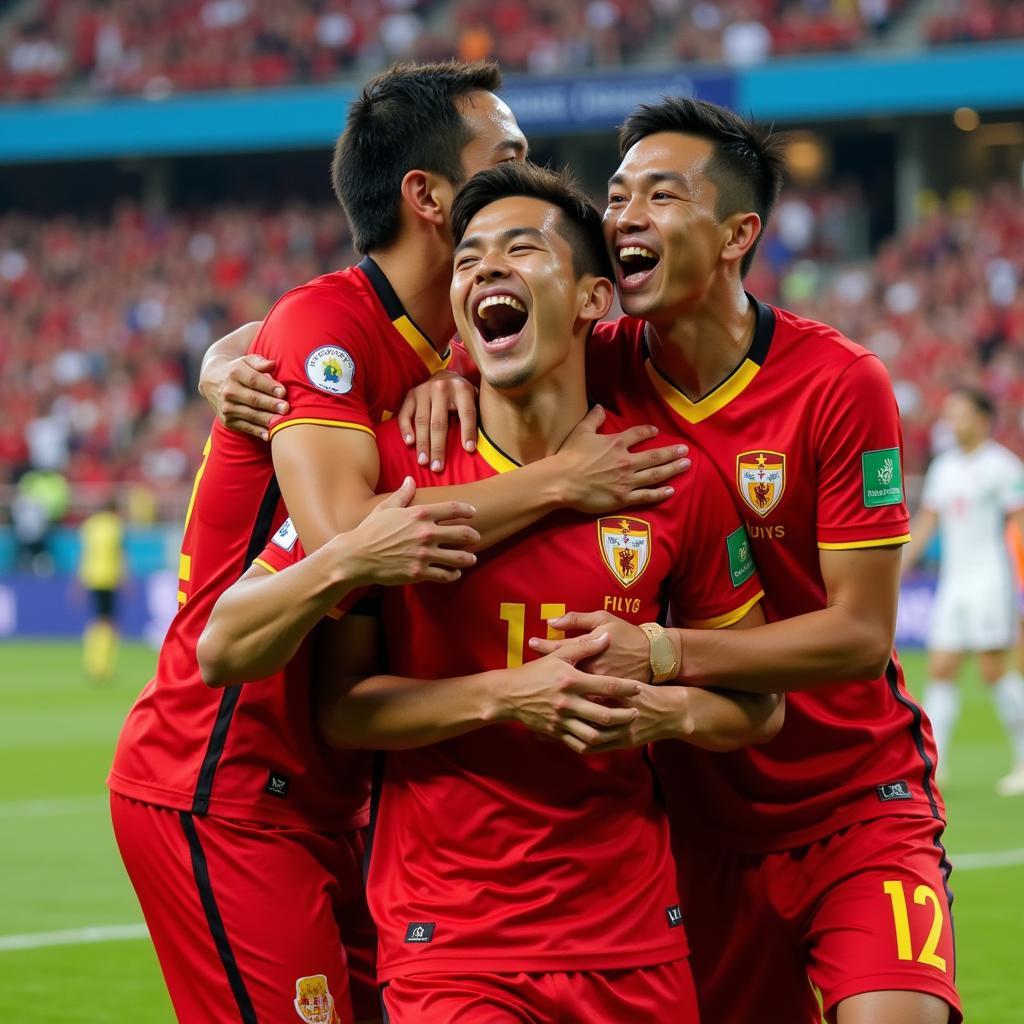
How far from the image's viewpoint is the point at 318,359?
3.95 m

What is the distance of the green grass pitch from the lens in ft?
22.4

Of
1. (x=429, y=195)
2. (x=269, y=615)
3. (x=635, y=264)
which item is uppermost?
(x=429, y=195)

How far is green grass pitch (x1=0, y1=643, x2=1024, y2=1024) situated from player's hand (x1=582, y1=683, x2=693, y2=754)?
328 cm

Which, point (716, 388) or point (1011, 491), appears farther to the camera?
point (1011, 491)

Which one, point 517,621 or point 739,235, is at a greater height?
point 739,235

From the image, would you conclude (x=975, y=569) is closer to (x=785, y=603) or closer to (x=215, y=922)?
(x=785, y=603)

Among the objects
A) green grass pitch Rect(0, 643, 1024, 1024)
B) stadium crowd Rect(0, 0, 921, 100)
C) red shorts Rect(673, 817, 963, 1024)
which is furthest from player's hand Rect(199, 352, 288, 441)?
stadium crowd Rect(0, 0, 921, 100)

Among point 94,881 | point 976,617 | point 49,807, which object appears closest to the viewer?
point 94,881

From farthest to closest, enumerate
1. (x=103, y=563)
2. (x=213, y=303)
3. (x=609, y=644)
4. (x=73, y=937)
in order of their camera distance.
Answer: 1. (x=213, y=303)
2. (x=103, y=563)
3. (x=73, y=937)
4. (x=609, y=644)

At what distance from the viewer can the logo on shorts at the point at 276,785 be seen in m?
4.11

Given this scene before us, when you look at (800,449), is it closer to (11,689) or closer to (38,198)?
(11,689)

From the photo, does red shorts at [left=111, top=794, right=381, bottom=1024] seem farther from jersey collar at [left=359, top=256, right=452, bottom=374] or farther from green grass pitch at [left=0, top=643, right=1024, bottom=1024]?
green grass pitch at [left=0, top=643, right=1024, bottom=1024]

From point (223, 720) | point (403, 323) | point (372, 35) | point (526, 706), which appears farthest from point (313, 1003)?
point (372, 35)

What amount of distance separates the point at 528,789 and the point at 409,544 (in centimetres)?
56
